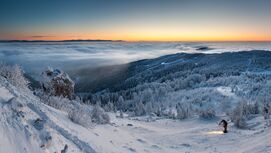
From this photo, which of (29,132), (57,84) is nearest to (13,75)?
(29,132)

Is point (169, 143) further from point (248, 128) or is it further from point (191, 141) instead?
point (248, 128)

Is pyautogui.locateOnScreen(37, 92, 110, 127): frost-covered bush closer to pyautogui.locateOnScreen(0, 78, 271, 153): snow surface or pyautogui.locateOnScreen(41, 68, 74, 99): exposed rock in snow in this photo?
→ pyautogui.locateOnScreen(0, 78, 271, 153): snow surface

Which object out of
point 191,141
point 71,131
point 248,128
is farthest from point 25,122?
point 248,128

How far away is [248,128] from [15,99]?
16.2 metres

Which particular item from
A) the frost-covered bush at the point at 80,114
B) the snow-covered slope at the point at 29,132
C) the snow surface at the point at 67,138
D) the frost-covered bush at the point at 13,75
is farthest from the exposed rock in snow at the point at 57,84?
the snow-covered slope at the point at 29,132

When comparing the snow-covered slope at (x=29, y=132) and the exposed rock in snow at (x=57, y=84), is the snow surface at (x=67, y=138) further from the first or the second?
the exposed rock in snow at (x=57, y=84)

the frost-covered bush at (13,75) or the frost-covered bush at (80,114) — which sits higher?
the frost-covered bush at (13,75)

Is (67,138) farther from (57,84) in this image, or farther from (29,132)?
(57,84)

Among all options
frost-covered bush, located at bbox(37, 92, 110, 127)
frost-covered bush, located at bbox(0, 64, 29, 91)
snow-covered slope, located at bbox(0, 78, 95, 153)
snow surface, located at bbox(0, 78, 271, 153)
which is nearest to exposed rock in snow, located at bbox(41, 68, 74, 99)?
frost-covered bush, located at bbox(37, 92, 110, 127)

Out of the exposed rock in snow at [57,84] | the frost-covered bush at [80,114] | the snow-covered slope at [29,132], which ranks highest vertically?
the snow-covered slope at [29,132]

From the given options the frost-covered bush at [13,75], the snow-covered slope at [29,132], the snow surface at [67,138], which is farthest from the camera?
the frost-covered bush at [13,75]

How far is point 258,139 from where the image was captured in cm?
1602

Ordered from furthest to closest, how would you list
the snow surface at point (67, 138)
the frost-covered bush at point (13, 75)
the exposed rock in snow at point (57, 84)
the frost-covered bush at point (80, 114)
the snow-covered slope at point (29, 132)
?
the exposed rock in snow at point (57, 84) < the frost-covered bush at point (13, 75) < the frost-covered bush at point (80, 114) < the snow surface at point (67, 138) < the snow-covered slope at point (29, 132)

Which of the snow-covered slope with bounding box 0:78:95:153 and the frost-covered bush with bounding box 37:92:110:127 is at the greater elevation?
the snow-covered slope with bounding box 0:78:95:153
